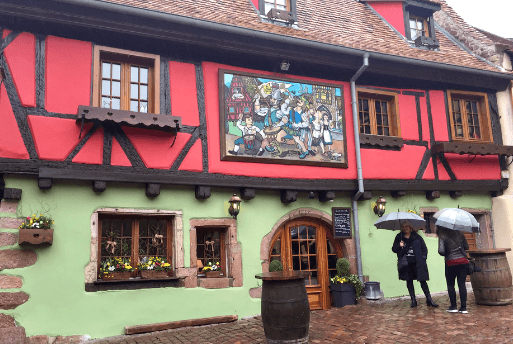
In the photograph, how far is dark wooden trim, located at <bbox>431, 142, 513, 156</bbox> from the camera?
8781 millimetres

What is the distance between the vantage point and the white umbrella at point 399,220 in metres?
7.13

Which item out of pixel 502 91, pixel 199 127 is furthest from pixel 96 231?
pixel 502 91

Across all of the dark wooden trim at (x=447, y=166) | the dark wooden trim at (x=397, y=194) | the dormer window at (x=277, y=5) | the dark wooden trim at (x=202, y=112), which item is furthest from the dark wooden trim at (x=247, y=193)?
the dark wooden trim at (x=447, y=166)

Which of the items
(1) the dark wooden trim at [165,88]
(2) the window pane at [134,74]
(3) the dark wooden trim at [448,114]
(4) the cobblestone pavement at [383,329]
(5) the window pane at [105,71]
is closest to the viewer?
(4) the cobblestone pavement at [383,329]

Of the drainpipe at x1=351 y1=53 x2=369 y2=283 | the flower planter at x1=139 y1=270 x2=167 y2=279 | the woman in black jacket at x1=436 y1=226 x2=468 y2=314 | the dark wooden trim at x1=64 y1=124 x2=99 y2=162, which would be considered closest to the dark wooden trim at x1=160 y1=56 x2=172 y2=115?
the dark wooden trim at x1=64 y1=124 x2=99 y2=162

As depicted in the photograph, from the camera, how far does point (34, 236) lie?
5.81 m

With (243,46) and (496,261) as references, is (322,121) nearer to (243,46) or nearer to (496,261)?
(243,46)

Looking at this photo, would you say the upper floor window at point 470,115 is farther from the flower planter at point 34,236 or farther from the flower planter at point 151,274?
the flower planter at point 34,236

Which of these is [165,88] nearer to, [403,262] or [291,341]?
[291,341]

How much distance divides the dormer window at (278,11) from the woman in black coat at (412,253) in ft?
14.2

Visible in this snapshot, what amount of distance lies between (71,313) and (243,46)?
478 centimetres

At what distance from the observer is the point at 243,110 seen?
7.56 meters

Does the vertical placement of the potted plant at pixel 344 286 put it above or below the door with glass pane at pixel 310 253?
below

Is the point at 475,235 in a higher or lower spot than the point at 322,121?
lower
